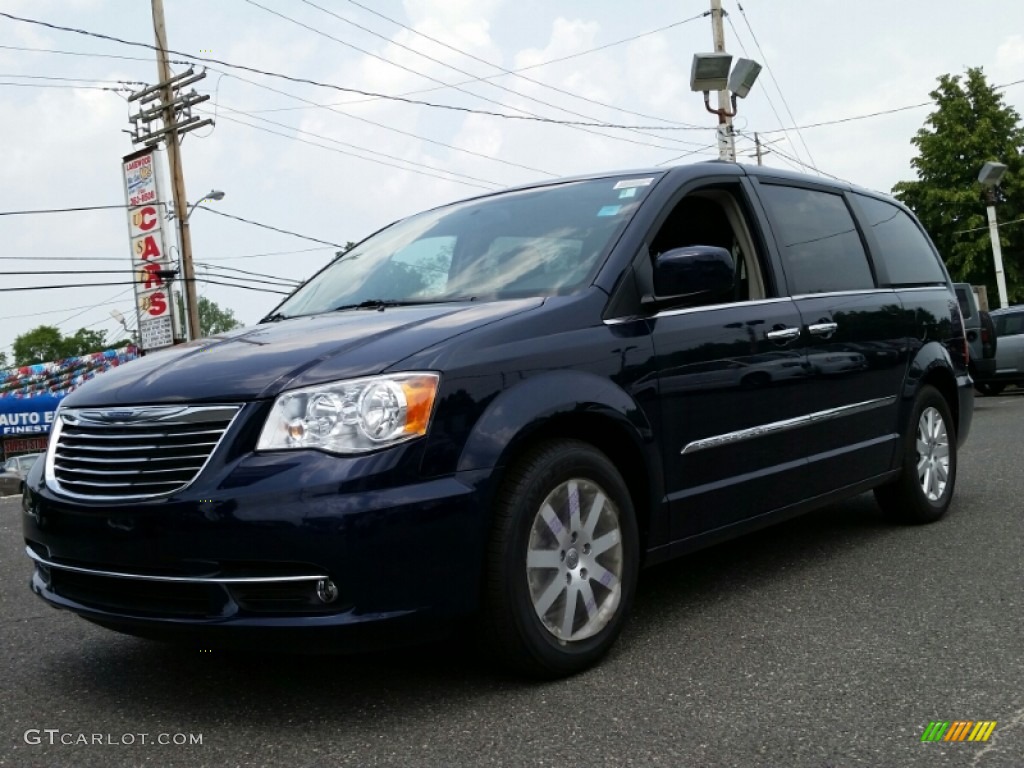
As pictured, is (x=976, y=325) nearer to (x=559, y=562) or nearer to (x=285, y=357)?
(x=559, y=562)

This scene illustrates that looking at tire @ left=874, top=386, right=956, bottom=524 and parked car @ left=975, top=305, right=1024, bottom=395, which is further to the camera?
parked car @ left=975, top=305, right=1024, bottom=395

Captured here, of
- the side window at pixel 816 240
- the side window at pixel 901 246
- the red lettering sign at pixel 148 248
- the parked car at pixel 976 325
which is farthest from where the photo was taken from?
the red lettering sign at pixel 148 248

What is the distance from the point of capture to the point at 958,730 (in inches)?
113

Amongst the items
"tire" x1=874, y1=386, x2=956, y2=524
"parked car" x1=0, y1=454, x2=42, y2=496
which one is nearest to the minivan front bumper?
"tire" x1=874, y1=386, x2=956, y2=524

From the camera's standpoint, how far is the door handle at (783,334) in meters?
4.36

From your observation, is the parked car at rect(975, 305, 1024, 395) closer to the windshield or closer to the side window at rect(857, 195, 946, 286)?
the side window at rect(857, 195, 946, 286)

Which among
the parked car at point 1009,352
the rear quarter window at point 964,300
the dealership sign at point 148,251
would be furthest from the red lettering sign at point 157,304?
the rear quarter window at point 964,300

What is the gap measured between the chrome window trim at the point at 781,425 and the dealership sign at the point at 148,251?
28744 mm

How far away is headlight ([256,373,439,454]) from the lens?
3.00m

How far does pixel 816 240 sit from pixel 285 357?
2.81 m

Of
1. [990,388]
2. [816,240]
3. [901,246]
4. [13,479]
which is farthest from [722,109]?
[13,479]

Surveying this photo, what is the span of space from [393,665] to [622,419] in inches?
43.6

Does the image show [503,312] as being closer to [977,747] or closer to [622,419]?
[622,419]

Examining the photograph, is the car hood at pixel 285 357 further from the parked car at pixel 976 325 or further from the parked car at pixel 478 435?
the parked car at pixel 976 325
